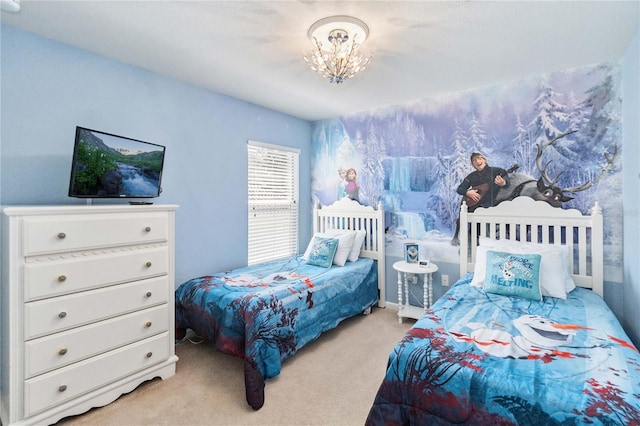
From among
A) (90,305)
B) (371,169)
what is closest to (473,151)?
(371,169)

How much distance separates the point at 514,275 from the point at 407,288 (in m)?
1.32

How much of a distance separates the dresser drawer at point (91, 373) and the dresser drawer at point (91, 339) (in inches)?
1.7

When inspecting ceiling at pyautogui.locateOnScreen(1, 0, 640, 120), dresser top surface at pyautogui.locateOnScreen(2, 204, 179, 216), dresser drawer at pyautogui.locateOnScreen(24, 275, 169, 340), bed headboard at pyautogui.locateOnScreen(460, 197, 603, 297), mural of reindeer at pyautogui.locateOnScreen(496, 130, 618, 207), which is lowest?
dresser drawer at pyautogui.locateOnScreen(24, 275, 169, 340)

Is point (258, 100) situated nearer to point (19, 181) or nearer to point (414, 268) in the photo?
point (19, 181)

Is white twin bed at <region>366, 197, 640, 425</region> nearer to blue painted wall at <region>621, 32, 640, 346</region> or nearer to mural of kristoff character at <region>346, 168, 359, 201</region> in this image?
blue painted wall at <region>621, 32, 640, 346</region>

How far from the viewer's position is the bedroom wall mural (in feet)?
8.59

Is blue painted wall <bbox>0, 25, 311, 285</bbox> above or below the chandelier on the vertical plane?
below

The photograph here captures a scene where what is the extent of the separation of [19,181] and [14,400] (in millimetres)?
1350

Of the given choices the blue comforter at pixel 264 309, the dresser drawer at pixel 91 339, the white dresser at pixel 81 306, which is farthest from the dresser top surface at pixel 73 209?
the blue comforter at pixel 264 309

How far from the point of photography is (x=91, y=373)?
6.51 ft

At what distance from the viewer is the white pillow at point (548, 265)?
2.40 meters

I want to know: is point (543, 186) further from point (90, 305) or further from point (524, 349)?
point (90, 305)

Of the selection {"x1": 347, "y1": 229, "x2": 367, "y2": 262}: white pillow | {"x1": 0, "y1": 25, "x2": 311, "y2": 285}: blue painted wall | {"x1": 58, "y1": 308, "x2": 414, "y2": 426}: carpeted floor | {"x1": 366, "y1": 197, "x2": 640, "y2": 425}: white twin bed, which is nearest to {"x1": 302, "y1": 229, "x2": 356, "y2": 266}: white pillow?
{"x1": 347, "y1": 229, "x2": 367, "y2": 262}: white pillow

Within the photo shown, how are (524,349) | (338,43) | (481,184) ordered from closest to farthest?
1. (524,349)
2. (338,43)
3. (481,184)
